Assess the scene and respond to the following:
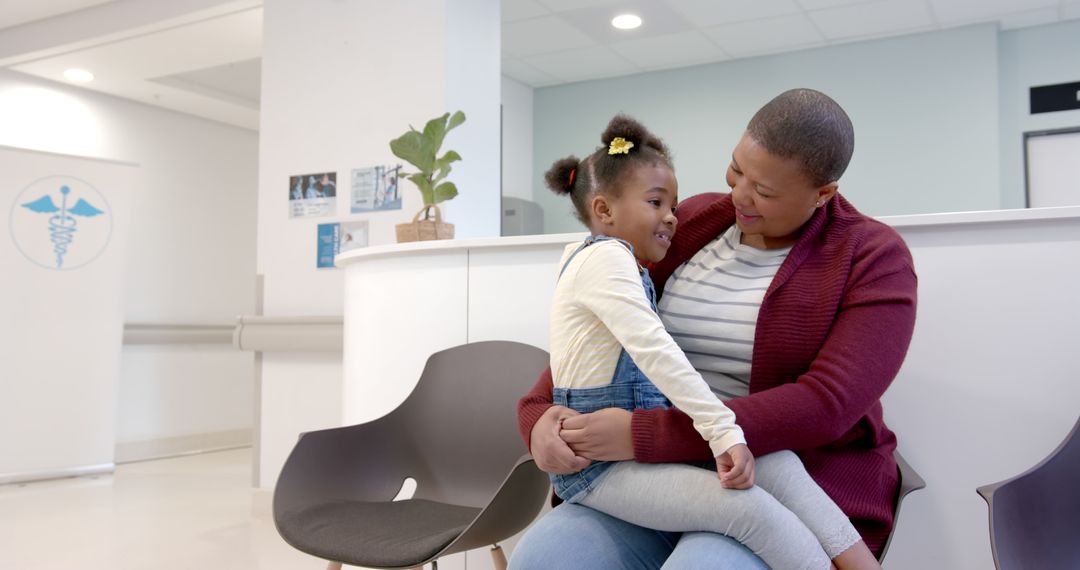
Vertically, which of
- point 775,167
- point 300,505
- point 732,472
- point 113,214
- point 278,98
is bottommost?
point 300,505

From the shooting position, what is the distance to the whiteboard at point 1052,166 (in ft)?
18.8

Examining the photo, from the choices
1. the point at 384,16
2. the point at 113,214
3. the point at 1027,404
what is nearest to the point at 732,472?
the point at 1027,404

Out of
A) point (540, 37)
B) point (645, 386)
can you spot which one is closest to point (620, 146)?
point (645, 386)

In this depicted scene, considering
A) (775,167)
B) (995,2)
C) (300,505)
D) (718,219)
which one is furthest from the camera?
(995,2)

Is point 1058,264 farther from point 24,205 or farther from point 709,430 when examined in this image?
point 24,205

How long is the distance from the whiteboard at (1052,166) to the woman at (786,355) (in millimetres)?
5074

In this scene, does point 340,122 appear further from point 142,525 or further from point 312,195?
point 142,525

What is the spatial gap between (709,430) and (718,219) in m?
0.54

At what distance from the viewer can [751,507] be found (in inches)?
49.6

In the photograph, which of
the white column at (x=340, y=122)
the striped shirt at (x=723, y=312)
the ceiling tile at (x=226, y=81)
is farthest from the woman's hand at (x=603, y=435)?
the ceiling tile at (x=226, y=81)

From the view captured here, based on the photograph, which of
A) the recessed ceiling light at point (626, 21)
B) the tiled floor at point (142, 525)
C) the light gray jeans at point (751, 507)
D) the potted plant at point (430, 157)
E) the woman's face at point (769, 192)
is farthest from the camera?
the recessed ceiling light at point (626, 21)

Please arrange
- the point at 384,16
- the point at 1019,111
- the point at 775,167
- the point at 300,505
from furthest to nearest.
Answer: the point at 1019,111, the point at 384,16, the point at 300,505, the point at 775,167

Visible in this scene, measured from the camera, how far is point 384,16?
4.16 meters

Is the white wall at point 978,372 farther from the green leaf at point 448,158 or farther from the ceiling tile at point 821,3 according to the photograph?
the ceiling tile at point 821,3
